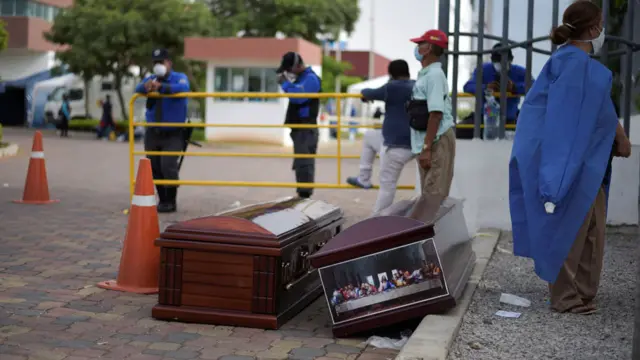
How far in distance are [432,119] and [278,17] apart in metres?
37.5

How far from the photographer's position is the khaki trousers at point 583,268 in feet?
16.7

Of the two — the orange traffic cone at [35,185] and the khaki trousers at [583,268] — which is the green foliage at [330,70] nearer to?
the orange traffic cone at [35,185]

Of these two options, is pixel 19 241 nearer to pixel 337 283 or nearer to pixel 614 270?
pixel 337 283

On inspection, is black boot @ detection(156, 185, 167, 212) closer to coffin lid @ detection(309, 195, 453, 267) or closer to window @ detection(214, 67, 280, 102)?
coffin lid @ detection(309, 195, 453, 267)

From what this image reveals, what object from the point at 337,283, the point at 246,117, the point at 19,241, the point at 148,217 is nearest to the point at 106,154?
the point at 246,117

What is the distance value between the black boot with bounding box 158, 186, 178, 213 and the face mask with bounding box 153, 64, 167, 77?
1.30 metres

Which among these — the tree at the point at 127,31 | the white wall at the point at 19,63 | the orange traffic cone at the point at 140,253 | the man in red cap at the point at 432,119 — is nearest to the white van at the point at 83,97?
the tree at the point at 127,31

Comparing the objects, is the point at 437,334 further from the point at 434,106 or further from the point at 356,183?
the point at 356,183

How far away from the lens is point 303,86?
989 cm

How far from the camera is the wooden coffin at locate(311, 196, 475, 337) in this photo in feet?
15.8

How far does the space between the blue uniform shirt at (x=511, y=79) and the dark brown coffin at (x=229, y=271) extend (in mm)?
4433

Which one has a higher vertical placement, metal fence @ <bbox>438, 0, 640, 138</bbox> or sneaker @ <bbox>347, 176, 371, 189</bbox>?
metal fence @ <bbox>438, 0, 640, 138</bbox>

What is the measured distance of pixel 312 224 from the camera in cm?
580

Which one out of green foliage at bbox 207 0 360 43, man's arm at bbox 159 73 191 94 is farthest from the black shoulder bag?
green foliage at bbox 207 0 360 43
